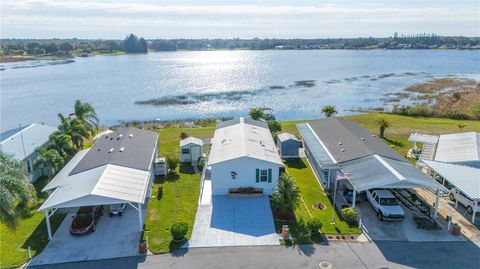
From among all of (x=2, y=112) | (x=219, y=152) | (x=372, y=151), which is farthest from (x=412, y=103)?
(x=2, y=112)

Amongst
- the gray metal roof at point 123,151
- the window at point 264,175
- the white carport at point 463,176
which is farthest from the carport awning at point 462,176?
the gray metal roof at point 123,151

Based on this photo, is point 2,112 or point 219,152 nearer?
point 219,152

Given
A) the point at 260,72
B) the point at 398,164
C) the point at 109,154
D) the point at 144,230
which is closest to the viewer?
the point at 144,230

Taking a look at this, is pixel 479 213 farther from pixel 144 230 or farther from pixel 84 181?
pixel 84 181

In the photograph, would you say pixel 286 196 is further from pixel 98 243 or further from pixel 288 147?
pixel 288 147

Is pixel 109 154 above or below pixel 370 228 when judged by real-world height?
above

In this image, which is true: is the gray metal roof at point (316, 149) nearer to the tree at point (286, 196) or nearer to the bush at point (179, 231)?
the tree at point (286, 196)
